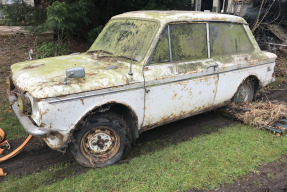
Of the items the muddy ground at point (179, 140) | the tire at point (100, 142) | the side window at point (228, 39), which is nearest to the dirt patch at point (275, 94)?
the muddy ground at point (179, 140)

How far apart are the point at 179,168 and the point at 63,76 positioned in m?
2.00

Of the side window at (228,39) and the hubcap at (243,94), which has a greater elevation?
the side window at (228,39)

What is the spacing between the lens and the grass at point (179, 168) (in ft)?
10.8

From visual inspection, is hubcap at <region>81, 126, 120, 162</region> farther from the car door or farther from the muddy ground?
the car door

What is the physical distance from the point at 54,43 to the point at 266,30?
28.3ft

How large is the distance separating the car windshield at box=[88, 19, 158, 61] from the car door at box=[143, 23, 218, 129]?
0.66 ft

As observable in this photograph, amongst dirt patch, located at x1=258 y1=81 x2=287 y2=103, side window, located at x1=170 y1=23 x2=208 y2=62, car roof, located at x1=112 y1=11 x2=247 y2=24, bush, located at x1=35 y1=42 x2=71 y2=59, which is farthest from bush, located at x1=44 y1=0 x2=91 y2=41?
dirt patch, located at x1=258 y1=81 x2=287 y2=103

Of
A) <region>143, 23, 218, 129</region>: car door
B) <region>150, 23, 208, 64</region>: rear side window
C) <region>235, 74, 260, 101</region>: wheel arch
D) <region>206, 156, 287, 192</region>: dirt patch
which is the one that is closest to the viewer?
<region>206, 156, 287, 192</region>: dirt patch

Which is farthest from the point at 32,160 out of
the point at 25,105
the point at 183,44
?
the point at 183,44

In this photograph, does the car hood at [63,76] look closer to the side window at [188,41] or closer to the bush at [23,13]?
the side window at [188,41]

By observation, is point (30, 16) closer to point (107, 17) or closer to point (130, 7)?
point (107, 17)

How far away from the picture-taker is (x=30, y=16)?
8.30 m

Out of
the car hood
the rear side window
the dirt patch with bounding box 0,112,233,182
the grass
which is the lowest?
the dirt patch with bounding box 0,112,233,182

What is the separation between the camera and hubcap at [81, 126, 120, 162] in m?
3.57
